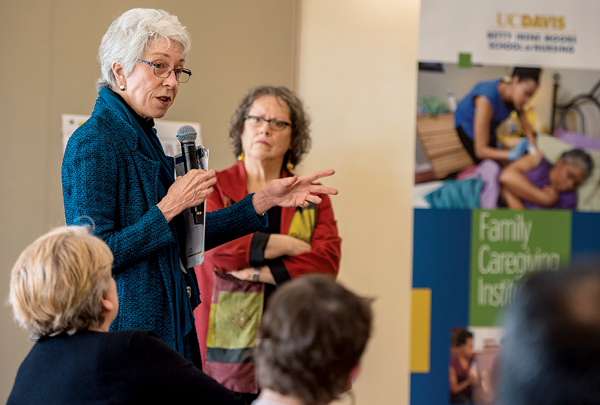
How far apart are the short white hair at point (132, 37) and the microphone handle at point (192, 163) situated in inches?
11.6

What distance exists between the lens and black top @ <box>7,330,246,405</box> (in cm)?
128

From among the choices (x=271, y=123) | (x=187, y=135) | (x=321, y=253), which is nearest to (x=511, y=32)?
(x=271, y=123)

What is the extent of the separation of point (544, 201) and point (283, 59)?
73.3 inches

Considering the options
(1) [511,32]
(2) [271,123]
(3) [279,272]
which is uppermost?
(1) [511,32]

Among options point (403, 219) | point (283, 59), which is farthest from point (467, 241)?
point (283, 59)

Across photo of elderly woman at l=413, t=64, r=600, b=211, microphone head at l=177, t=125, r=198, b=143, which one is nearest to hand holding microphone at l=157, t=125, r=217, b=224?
microphone head at l=177, t=125, r=198, b=143

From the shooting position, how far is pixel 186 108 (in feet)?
11.8

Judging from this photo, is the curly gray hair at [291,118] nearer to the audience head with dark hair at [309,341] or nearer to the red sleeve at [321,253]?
the red sleeve at [321,253]

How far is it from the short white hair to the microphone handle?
0.29m

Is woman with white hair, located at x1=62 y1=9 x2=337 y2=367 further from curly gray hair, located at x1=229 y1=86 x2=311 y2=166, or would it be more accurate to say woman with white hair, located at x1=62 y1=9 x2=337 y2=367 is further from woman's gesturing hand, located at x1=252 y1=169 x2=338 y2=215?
curly gray hair, located at x1=229 y1=86 x2=311 y2=166

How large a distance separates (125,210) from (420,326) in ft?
7.72

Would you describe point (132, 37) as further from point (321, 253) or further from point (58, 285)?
point (321, 253)

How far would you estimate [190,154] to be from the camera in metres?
1.89

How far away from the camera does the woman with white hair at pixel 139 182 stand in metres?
1.67
